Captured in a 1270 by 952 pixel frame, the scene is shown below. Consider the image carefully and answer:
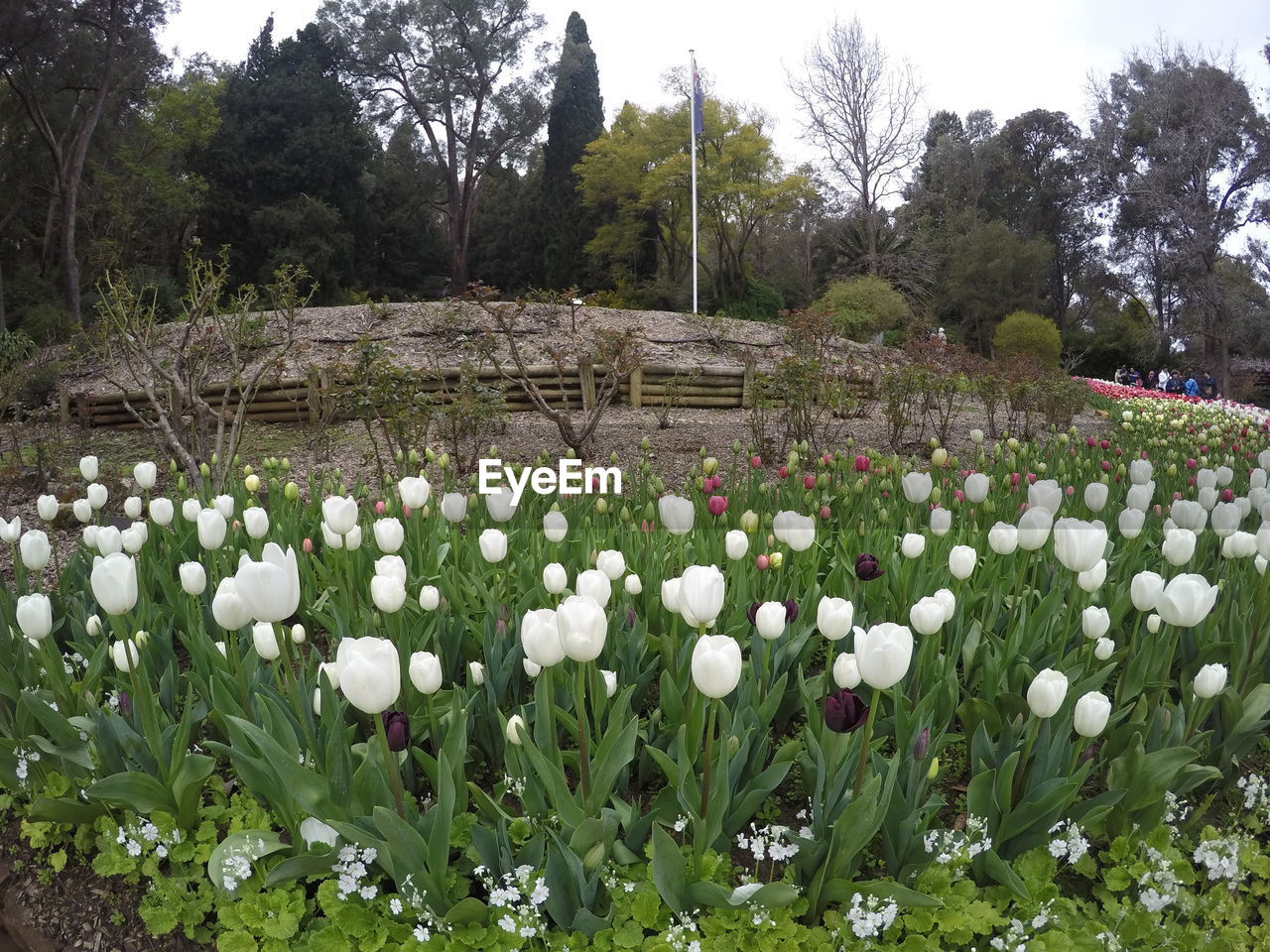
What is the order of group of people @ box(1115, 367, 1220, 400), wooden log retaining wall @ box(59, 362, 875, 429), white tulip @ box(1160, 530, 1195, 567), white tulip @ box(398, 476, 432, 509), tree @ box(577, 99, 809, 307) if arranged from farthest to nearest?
tree @ box(577, 99, 809, 307) → group of people @ box(1115, 367, 1220, 400) → wooden log retaining wall @ box(59, 362, 875, 429) → white tulip @ box(398, 476, 432, 509) → white tulip @ box(1160, 530, 1195, 567)

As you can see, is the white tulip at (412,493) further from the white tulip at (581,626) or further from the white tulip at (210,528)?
the white tulip at (581,626)

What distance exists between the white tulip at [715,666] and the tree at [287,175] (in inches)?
894

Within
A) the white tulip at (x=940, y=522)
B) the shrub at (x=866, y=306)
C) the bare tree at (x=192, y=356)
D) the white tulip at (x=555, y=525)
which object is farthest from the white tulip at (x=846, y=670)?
the shrub at (x=866, y=306)

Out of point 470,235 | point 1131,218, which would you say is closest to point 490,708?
point 470,235

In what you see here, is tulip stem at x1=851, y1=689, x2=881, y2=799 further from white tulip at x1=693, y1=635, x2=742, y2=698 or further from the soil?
the soil

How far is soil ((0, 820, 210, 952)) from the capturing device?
1.86 metres

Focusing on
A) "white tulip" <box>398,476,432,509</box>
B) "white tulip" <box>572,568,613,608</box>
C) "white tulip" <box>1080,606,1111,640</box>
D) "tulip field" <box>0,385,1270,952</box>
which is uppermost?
"white tulip" <box>398,476,432,509</box>

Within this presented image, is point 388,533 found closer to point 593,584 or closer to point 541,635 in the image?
point 593,584

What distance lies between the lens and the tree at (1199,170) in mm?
21109

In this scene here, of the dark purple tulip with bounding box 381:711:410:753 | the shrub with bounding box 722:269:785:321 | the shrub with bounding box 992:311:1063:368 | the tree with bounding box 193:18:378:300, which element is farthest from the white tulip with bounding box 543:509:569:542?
the shrub with bounding box 722:269:785:321

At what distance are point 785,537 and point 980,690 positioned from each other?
620 mm

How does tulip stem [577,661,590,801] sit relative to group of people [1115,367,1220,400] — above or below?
below

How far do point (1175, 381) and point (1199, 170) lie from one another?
506 cm

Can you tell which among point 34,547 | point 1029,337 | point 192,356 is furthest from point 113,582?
point 1029,337
